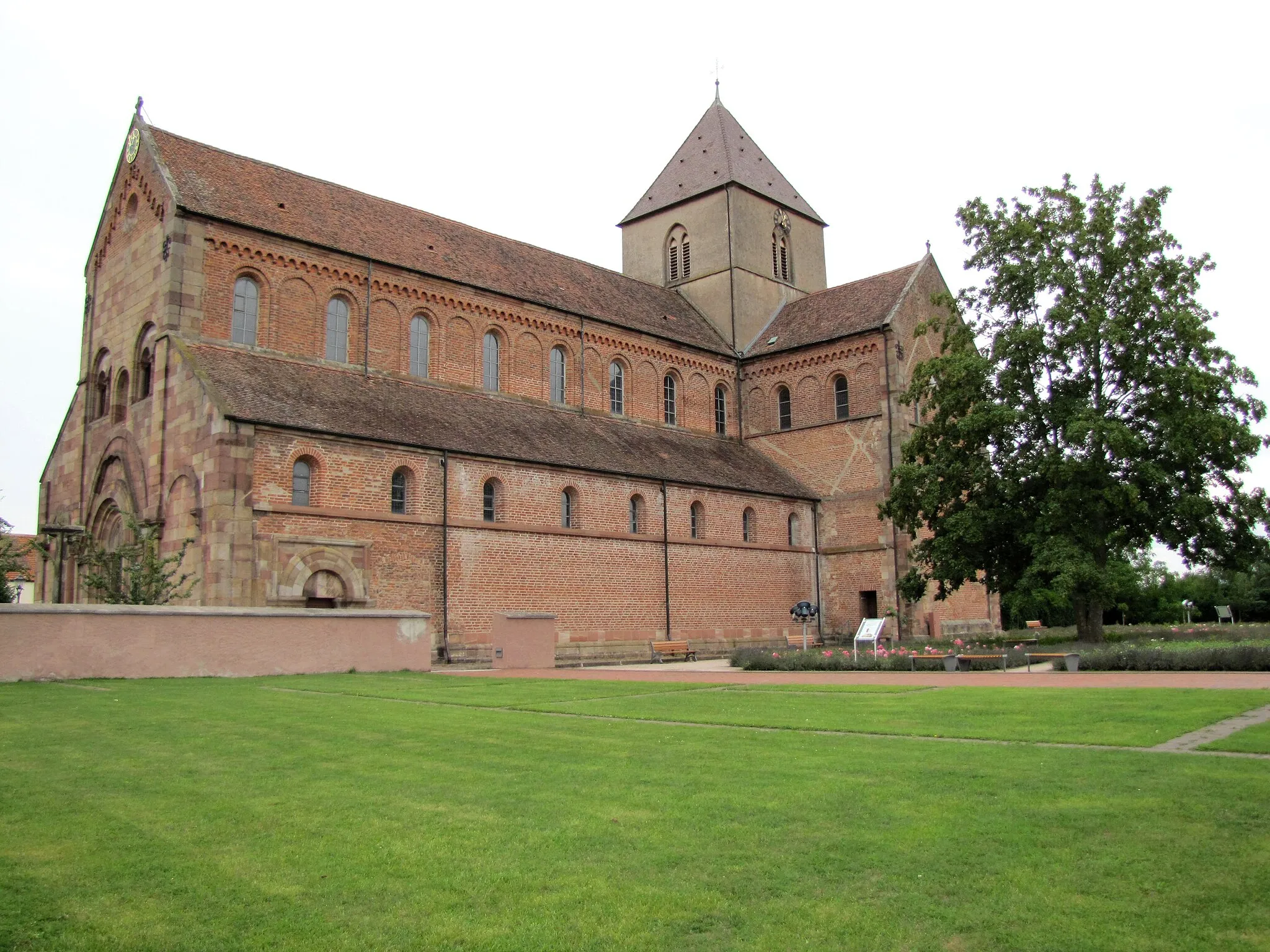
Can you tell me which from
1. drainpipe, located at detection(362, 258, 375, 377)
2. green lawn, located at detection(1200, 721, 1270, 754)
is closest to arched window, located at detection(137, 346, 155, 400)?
drainpipe, located at detection(362, 258, 375, 377)

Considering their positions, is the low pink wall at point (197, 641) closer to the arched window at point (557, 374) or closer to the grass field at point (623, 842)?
the grass field at point (623, 842)

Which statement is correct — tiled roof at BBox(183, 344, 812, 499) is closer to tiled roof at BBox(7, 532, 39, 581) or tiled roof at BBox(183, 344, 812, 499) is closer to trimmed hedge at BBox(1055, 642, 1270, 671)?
tiled roof at BBox(7, 532, 39, 581)

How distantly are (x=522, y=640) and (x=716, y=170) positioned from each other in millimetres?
27984

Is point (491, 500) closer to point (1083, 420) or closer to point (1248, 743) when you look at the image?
point (1083, 420)

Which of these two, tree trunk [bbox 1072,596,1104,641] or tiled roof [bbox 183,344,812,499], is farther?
tree trunk [bbox 1072,596,1104,641]

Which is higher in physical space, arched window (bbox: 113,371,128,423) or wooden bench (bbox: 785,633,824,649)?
arched window (bbox: 113,371,128,423)

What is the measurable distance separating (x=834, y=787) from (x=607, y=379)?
1248 inches

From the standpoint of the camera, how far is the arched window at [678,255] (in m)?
47.3

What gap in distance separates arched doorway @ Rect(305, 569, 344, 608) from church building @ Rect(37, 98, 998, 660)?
0.07 metres

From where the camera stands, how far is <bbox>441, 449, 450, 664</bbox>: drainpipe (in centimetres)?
2759

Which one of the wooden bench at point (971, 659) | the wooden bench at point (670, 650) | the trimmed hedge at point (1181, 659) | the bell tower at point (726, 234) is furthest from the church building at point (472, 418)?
the trimmed hedge at point (1181, 659)

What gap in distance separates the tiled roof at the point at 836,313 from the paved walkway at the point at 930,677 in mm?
19307

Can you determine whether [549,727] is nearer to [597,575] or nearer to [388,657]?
[388,657]

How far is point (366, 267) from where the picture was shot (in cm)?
3180
